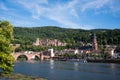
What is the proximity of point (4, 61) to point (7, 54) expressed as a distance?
1.35 m

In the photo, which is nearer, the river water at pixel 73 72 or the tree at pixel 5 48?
the tree at pixel 5 48

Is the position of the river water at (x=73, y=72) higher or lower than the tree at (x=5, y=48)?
lower

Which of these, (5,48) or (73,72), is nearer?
(5,48)

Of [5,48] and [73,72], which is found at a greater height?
[5,48]

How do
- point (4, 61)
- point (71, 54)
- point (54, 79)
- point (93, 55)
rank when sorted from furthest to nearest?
point (71, 54)
point (93, 55)
point (54, 79)
point (4, 61)

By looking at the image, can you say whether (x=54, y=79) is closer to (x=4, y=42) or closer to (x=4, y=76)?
(x=4, y=76)

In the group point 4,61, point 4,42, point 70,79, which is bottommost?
point 70,79

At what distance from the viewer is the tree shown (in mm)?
38688

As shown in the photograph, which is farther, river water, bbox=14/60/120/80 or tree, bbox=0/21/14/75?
river water, bbox=14/60/120/80

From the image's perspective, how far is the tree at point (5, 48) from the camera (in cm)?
3869

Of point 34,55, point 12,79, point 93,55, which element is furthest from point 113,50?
point 12,79

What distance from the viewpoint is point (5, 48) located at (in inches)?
1565

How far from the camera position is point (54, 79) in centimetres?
5038

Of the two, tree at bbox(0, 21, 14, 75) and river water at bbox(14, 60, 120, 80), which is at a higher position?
tree at bbox(0, 21, 14, 75)
